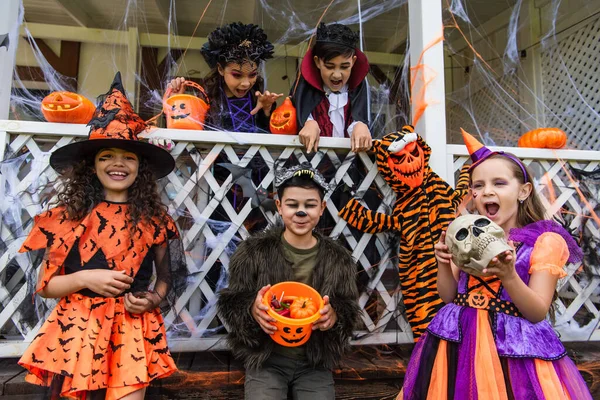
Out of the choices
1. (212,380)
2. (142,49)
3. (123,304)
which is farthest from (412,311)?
(142,49)

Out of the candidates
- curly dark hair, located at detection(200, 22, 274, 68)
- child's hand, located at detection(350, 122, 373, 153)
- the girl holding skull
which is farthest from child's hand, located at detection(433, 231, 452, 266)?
curly dark hair, located at detection(200, 22, 274, 68)

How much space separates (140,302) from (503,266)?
56.5 inches

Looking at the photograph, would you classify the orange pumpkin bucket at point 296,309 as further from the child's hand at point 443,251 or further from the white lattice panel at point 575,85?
the white lattice panel at point 575,85

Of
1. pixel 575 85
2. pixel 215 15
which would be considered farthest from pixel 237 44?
pixel 575 85

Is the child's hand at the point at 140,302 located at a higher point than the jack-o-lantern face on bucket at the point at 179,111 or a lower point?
lower

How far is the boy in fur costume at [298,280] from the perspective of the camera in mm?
1924

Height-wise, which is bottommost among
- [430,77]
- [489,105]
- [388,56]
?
[430,77]

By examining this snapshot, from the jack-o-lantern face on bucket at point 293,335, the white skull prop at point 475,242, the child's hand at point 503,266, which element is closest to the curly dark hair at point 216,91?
the jack-o-lantern face on bucket at point 293,335

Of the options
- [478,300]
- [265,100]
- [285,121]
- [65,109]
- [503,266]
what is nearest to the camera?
[503,266]

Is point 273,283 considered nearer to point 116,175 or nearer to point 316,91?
point 116,175

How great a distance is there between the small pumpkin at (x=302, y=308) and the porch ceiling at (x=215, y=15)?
3232mm

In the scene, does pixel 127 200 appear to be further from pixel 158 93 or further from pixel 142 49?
pixel 142 49

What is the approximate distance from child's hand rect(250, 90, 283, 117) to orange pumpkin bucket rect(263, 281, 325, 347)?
4.61 feet

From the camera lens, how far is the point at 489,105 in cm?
555
